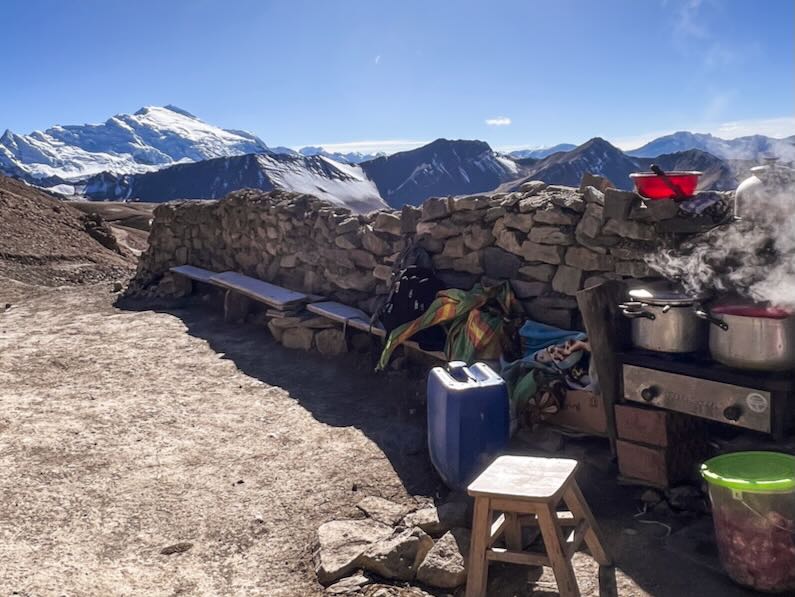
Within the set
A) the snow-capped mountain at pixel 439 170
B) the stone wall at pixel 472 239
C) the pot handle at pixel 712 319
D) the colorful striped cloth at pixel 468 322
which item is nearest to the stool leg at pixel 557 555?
the pot handle at pixel 712 319

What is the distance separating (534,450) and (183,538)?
2.26 metres

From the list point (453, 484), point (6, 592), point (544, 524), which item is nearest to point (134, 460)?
point (6, 592)

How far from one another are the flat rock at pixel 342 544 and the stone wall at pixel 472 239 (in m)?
2.48

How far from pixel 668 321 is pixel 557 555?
4.92ft

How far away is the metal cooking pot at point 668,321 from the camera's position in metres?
3.54

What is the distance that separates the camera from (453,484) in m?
3.93

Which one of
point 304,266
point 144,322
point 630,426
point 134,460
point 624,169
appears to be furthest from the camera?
point 624,169

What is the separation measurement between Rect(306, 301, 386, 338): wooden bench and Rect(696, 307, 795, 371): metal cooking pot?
3602 millimetres

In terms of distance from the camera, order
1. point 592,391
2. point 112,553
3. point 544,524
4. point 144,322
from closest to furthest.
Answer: point 544,524
point 112,553
point 592,391
point 144,322

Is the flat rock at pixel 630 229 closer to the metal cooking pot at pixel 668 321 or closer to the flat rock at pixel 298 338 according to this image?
the metal cooking pot at pixel 668 321

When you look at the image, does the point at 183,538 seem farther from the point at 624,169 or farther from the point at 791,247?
the point at 624,169

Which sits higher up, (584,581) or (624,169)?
(624,169)

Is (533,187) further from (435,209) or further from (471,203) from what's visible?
(435,209)

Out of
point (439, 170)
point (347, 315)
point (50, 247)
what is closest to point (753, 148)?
point (347, 315)
